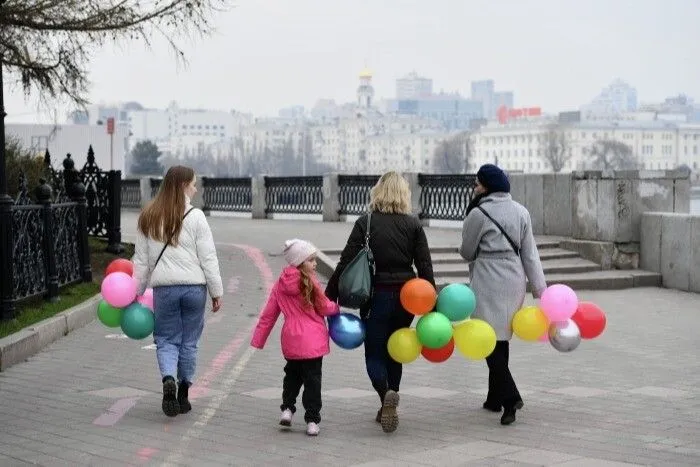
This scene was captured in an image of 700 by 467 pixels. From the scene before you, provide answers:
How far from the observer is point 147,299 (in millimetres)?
9273

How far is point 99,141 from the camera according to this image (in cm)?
7644

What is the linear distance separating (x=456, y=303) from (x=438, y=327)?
0.22 metres

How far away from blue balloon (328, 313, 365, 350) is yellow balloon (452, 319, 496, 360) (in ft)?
2.13

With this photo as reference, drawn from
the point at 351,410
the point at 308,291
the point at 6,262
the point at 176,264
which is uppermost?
the point at 176,264

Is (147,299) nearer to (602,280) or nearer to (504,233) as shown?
(504,233)

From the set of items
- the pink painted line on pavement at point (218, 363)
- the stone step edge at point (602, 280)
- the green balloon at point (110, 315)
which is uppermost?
the green balloon at point (110, 315)

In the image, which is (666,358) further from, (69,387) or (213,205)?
(213,205)

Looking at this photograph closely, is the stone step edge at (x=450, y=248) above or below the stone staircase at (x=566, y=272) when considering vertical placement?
above

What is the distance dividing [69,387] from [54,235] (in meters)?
4.88

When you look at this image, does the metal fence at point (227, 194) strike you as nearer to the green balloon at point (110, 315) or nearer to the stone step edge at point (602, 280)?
the stone step edge at point (602, 280)

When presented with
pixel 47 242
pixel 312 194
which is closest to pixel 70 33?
pixel 47 242

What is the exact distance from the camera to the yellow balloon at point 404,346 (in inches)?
336

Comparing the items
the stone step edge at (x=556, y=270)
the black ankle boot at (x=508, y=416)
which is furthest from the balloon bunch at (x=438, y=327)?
the stone step edge at (x=556, y=270)

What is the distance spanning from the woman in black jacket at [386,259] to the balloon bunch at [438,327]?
0.10 metres
